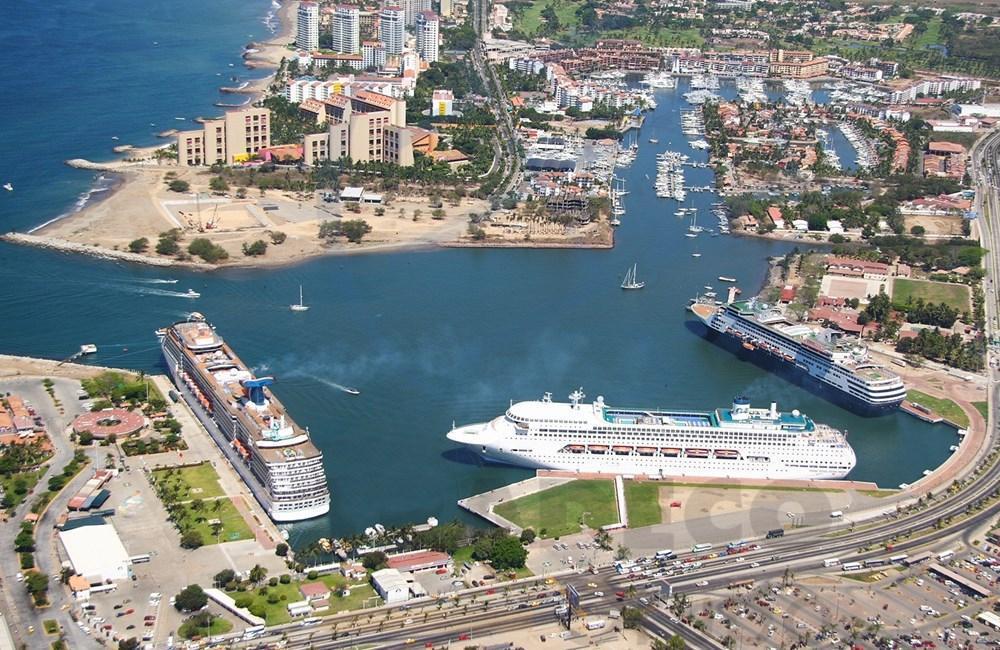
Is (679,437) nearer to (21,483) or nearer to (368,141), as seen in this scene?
(21,483)

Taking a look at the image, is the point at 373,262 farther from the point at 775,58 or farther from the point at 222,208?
the point at 775,58

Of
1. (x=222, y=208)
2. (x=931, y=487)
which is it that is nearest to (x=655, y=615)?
(x=931, y=487)

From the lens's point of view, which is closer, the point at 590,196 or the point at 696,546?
the point at 696,546

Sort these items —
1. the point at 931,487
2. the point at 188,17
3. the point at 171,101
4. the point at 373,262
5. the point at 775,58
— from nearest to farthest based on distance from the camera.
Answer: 1. the point at 931,487
2. the point at 373,262
3. the point at 171,101
4. the point at 775,58
5. the point at 188,17

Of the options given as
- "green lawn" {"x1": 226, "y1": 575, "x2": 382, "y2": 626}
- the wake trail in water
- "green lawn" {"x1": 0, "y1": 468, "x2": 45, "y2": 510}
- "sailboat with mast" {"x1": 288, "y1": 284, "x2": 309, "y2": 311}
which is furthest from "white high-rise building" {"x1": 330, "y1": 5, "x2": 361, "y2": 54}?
"green lawn" {"x1": 226, "y1": 575, "x2": 382, "y2": 626}

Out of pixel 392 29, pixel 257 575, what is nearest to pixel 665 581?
pixel 257 575

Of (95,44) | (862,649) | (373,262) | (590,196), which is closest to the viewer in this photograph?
(862,649)

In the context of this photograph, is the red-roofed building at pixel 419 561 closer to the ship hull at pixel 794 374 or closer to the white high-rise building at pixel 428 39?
the ship hull at pixel 794 374
